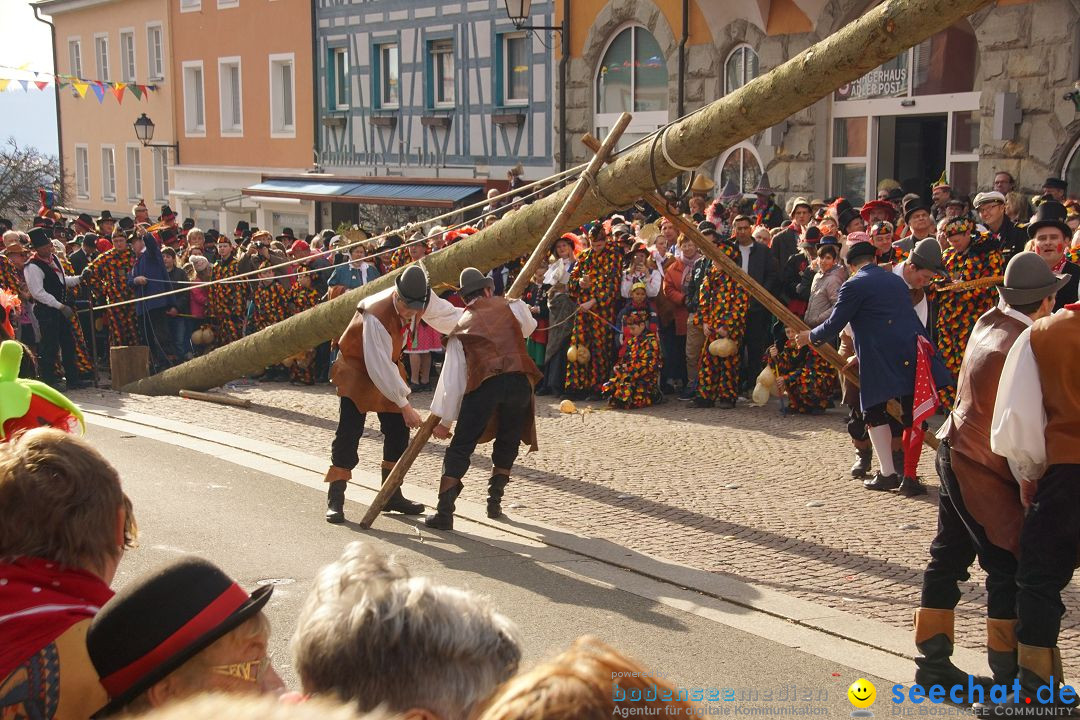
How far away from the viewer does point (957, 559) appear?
18.4ft

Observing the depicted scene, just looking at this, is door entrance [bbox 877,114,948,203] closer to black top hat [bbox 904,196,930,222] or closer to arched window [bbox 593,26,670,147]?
arched window [bbox 593,26,670,147]

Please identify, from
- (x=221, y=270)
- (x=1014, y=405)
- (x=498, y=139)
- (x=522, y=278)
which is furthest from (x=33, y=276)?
(x=1014, y=405)

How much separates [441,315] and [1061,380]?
4846 mm

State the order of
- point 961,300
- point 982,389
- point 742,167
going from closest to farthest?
1. point 982,389
2. point 961,300
3. point 742,167

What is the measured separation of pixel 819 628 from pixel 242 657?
429 centimetres

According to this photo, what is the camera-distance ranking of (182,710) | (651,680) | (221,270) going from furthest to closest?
1. (221,270)
2. (651,680)
3. (182,710)

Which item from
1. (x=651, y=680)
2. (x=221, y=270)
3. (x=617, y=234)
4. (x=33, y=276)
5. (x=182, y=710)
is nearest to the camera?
(x=182, y=710)

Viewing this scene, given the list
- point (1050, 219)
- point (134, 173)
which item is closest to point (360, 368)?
point (1050, 219)

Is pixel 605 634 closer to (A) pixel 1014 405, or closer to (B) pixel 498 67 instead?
(A) pixel 1014 405

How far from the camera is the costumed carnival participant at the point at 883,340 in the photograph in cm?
895

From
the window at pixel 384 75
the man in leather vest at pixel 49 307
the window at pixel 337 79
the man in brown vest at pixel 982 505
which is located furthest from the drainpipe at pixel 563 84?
the man in brown vest at pixel 982 505

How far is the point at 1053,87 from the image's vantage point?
48.5 ft

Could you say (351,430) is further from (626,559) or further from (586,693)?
(586,693)

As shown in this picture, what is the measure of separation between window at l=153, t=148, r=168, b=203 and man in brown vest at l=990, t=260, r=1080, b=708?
33689 mm
